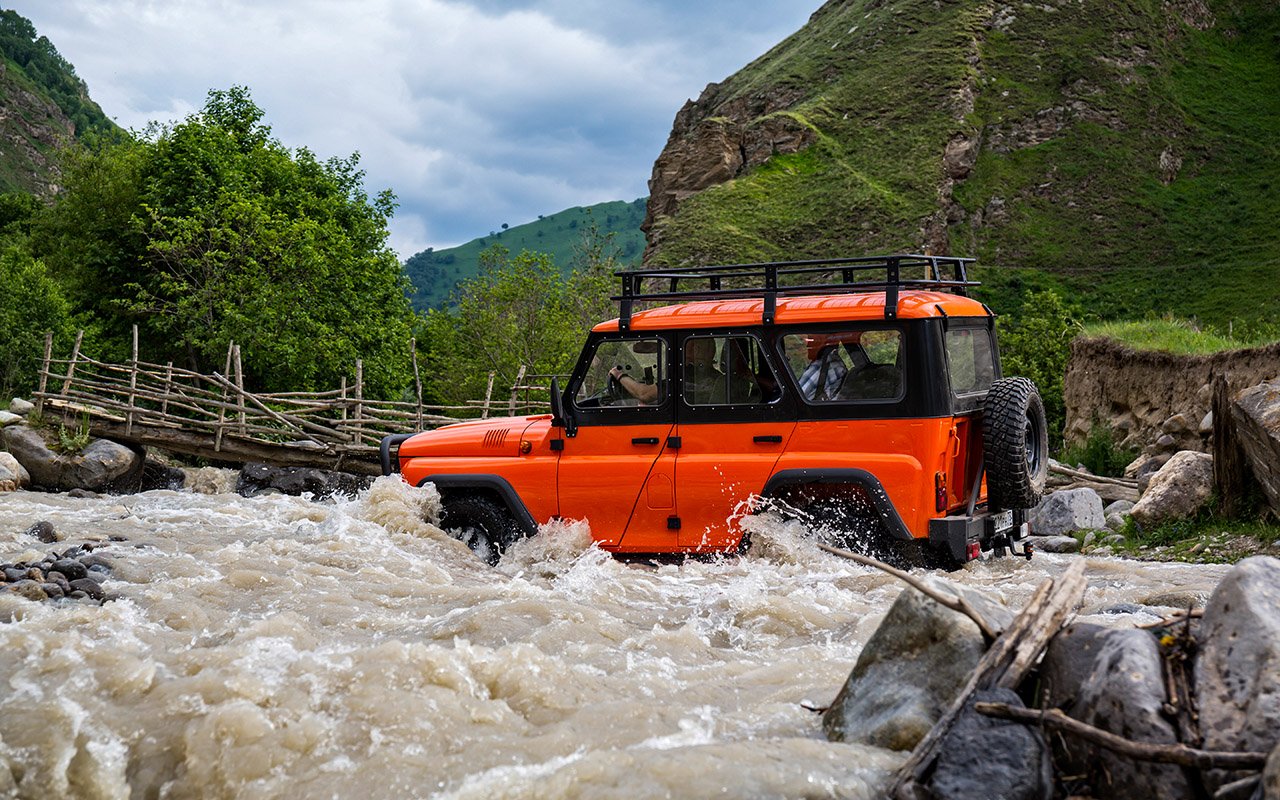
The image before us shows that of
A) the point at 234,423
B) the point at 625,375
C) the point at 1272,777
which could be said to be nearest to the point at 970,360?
the point at 625,375

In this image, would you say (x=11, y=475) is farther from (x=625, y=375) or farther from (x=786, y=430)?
(x=786, y=430)

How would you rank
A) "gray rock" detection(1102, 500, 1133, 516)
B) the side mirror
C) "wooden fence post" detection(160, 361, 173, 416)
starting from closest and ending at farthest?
the side mirror → "gray rock" detection(1102, 500, 1133, 516) → "wooden fence post" detection(160, 361, 173, 416)

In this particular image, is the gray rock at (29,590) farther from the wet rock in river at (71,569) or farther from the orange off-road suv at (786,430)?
the orange off-road suv at (786,430)

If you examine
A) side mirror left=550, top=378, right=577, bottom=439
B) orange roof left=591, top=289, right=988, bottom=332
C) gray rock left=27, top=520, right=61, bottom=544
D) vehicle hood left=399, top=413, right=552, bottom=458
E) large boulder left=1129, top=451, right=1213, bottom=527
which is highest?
orange roof left=591, top=289, right=988, bottom=332

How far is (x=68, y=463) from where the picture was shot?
20422 millimetres

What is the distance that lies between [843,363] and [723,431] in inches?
39.4

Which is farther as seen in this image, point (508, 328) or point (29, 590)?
point (508, 328)

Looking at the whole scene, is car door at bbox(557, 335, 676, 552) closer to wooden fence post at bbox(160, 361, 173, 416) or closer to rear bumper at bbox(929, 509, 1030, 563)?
rear bumper at bbox(929, 509, 1030, 563)

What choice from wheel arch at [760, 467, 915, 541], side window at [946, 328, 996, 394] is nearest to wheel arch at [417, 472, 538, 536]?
wheel arch at [760, 467, 915, 541]

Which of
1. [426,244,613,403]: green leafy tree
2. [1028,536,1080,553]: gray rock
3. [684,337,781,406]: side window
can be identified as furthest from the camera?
[426,244,613,403]: green leafy tree

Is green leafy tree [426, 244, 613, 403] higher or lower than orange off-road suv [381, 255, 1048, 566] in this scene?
higher

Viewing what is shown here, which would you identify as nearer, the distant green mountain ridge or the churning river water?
the churning river water

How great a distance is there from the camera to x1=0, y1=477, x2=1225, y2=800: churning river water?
4344 millimetres

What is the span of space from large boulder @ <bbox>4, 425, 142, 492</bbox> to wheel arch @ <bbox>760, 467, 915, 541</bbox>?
1673 cm
